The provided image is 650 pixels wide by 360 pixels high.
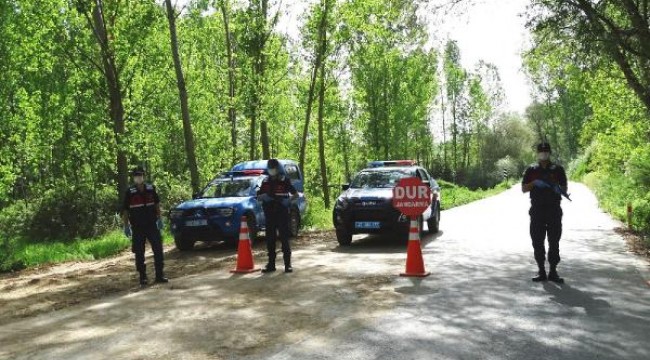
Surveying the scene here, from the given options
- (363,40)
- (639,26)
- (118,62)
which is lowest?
(639,26)

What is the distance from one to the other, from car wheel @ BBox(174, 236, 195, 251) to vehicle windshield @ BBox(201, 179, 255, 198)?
1.24 meters

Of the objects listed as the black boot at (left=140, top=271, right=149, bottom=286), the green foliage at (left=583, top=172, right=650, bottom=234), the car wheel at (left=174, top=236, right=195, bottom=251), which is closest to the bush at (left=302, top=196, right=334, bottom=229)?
the car wheel at (left=174, top=236, right=195, bottom=251)

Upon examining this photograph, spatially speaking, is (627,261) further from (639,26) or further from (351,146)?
(351,146)

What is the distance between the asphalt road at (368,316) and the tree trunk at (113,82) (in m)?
10.3

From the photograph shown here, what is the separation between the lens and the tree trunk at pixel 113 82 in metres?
18.1

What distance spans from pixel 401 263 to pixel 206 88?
23.1 meters

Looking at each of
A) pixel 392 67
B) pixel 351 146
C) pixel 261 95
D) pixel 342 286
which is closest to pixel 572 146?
pixel 351 146

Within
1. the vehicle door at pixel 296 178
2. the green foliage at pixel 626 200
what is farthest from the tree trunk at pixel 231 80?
the green foliage at pixel 626 200

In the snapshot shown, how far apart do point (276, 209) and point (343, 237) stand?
374cm

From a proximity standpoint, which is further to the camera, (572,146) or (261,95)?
(572,146)

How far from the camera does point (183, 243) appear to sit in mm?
13922

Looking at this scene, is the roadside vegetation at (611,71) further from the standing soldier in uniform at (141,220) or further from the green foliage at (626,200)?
the standing soldier in uniform at (141,220)

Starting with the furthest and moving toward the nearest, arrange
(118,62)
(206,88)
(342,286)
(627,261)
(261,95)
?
(206,88), (261,95), (118,62), (627,261), (342,286)

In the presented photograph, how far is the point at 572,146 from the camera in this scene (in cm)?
7944
